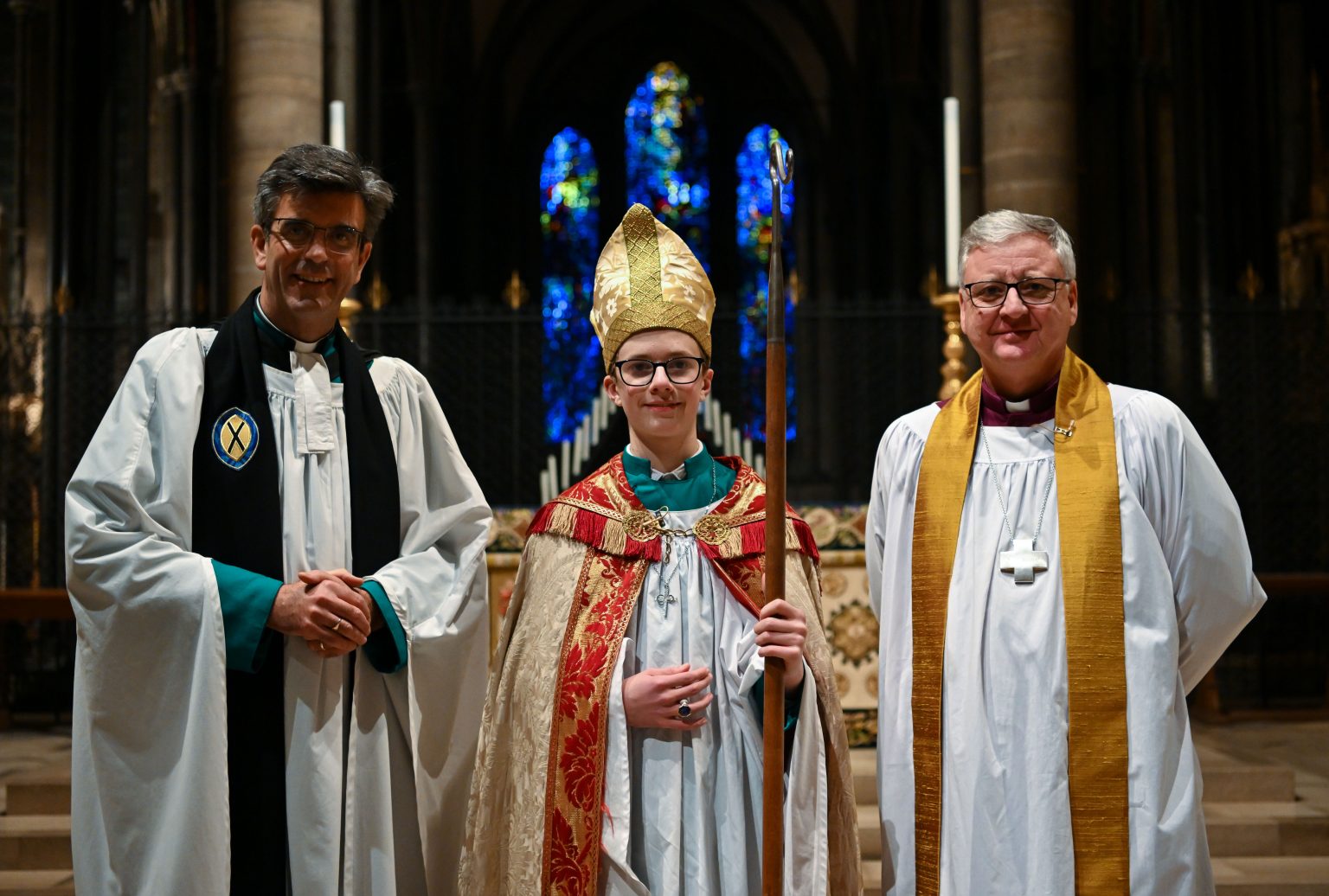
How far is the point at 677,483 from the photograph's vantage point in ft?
7.87

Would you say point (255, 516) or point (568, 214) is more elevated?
point (568, 214)

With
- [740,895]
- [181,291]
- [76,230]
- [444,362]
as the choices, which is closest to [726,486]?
[740,895]

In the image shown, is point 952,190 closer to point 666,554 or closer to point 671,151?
point 666,554

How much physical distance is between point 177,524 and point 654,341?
83 centimetres

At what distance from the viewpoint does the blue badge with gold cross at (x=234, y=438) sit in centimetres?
231

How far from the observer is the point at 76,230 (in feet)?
39.7

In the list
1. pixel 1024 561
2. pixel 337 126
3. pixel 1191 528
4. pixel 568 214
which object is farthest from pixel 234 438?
pixel 568 214

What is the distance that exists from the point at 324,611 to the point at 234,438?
36cm

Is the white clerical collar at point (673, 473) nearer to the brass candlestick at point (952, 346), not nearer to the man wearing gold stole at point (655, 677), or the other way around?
the man wearing gold stole at point (655, 677)

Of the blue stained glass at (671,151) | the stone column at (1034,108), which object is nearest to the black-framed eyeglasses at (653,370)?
the stone column at (1034,108)

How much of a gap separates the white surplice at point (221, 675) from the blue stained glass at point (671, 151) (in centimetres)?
1494

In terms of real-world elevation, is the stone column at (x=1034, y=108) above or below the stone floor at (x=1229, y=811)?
above

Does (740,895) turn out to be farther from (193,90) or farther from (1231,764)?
(193,90)

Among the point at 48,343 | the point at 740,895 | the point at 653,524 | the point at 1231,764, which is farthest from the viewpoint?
the point at 48,343
